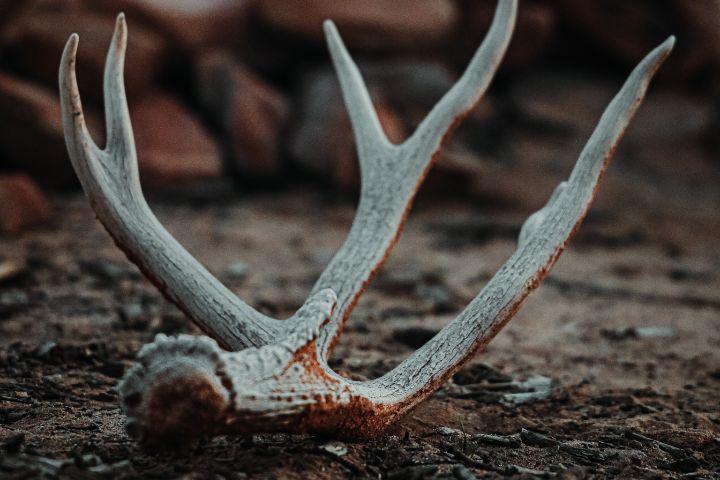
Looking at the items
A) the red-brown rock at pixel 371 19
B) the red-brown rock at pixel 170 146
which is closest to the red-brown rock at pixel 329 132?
the red-brown rock at pixel 371 19

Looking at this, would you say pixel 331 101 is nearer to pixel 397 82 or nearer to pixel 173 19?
pixel 397 82

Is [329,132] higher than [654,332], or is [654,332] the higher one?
[329,132]

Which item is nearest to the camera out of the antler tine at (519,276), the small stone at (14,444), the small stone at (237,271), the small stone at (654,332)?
the small stone at (14,444)

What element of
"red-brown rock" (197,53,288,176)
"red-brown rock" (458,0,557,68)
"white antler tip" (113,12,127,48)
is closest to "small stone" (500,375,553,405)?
"white antler tip" (113,12,127,48)

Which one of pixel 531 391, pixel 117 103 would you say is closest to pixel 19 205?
pixel 117 103

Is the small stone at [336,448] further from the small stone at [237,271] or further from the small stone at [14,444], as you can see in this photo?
the small stone at [237,271]

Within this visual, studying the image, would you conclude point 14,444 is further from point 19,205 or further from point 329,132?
point 329,132
